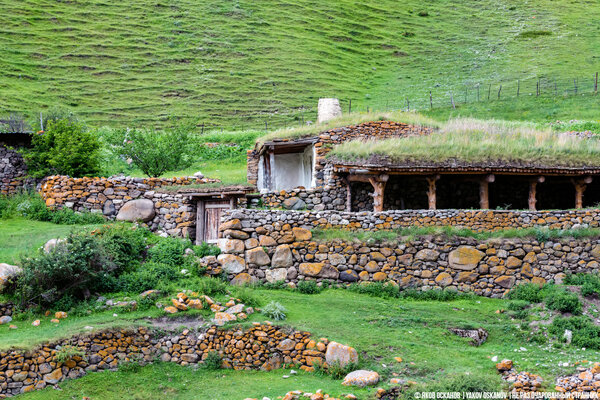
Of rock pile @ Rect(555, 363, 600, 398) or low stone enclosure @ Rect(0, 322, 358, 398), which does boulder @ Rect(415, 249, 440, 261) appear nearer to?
low stone enclosure @ Rect(0, 322, 358, 398)

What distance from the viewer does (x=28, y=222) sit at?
2608 cm

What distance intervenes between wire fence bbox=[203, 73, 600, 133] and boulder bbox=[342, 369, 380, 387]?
37.1m

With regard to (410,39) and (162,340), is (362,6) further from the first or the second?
(162,340)

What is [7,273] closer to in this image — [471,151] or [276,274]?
[276,274]

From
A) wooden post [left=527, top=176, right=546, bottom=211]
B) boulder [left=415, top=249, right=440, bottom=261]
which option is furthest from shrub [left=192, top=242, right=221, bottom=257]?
wooden post [left=527, top=176, right=546, bottom=211]

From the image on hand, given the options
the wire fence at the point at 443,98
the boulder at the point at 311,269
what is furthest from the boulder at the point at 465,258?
the wire fence at the point at 443,98

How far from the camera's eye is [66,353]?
52.3 feet

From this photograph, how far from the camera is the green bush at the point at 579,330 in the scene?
57.2 ft

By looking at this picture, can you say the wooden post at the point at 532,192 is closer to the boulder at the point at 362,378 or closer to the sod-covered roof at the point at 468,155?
the sod-covered roof at the point at 468,155

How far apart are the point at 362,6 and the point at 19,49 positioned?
1733 inches

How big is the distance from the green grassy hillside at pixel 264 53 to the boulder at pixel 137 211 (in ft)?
98.6

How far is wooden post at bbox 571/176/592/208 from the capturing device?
25.0 meters

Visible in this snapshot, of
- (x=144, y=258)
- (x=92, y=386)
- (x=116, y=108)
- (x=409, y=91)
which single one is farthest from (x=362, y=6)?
(x=92, y=386)

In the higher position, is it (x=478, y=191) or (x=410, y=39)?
(x=410, y=39)
